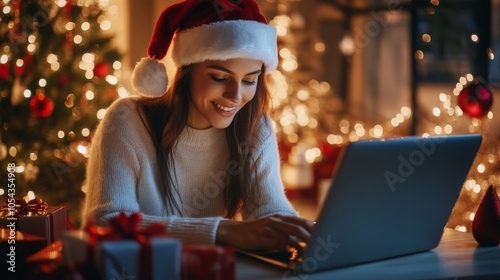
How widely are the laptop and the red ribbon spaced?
0.29 m

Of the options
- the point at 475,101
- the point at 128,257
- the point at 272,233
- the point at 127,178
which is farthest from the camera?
the point at 475,101

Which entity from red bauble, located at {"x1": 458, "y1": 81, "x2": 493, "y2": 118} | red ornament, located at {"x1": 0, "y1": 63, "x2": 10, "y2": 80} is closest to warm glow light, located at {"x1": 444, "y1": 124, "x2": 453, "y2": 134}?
red bauble, located at {"x1": 458, "y1": 81, "x2": 493, "y2": 118}

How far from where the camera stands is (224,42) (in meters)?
1.71

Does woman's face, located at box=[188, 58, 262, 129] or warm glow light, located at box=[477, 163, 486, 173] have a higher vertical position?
woman's face, located at box=[188, 58, 262, 129]

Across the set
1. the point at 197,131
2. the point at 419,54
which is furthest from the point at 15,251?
the point at 419,54

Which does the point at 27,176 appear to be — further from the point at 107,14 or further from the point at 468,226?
the point at 468,226

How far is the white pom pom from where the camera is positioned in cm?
181

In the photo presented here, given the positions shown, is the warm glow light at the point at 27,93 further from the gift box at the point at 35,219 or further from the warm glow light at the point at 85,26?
the gift box at the point at 35,219

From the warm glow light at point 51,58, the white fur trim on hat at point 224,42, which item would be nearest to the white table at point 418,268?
the white fur trim on hat at point 224,42

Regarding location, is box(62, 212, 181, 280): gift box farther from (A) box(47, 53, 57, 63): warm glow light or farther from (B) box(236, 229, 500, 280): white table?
(A) box(47, 53, 57, 63): warm glow light

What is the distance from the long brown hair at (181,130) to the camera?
1810 millimetres

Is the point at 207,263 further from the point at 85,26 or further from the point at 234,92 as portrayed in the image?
the point at 85,26

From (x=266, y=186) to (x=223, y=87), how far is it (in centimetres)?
29

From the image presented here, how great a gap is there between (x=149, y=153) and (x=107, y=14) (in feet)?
7.09
